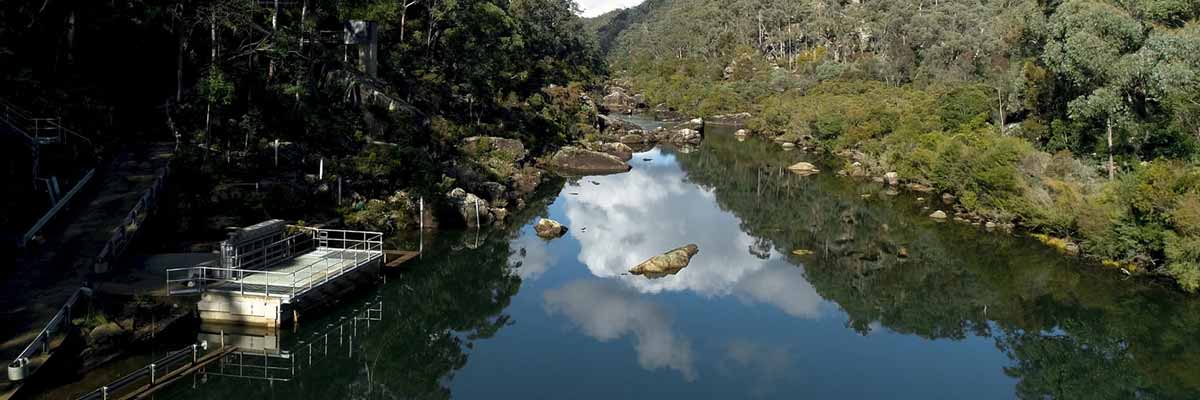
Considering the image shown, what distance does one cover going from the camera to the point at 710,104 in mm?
111812

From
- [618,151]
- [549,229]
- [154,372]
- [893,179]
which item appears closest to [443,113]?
[618,151]

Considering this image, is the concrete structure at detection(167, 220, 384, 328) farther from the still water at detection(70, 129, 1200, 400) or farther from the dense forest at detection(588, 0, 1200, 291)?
the dense forest at detection(588, 0, 1200, 291)

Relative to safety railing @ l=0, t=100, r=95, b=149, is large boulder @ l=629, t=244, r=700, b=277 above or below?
below

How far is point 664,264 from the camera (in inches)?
1441

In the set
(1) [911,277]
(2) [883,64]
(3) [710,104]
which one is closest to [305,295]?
(1) [911,277]

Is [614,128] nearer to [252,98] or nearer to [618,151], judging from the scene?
[618,151]

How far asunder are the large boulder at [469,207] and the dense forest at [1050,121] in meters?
27.3

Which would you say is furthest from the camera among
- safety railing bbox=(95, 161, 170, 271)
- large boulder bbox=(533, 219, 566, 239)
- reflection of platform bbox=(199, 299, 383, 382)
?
large boulder bbox=(533, 219, 566, 239)

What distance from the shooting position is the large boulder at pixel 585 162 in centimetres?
6600

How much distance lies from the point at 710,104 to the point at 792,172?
45.5 m

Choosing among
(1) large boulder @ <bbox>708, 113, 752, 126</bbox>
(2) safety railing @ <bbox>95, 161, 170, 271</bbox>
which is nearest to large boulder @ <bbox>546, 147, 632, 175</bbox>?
(2) safety railing @ <bbox>95, 161, 170, 271</bbox>

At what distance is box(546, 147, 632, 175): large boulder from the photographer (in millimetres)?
66000

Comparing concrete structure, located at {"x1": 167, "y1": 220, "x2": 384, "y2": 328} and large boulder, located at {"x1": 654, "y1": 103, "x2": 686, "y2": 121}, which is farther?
large boulder, located at {"x1": 654, "y1": 103, "x2": 686, "y2": 121}

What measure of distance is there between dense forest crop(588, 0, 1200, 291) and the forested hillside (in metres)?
28.5
